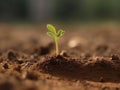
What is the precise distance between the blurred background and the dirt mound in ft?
64.7

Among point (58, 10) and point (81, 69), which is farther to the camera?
point (58, 10)

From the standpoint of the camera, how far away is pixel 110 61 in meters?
4.07

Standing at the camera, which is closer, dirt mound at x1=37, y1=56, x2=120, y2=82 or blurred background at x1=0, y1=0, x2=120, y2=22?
dirt mound at x1=37, y1=56, x2=120, y2=82

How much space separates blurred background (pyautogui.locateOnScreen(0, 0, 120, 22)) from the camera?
24.8 metres

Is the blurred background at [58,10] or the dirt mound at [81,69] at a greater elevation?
the blurred background at [58,10]

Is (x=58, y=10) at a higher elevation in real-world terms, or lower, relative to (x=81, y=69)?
higher

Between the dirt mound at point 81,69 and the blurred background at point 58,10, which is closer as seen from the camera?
the dirt mound at point 81,69

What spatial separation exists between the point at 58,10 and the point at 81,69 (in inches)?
908

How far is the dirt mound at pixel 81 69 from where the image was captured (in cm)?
377

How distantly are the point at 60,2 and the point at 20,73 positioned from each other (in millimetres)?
23872

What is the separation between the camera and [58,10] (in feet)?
88.1

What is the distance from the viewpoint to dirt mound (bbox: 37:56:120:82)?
148 inches

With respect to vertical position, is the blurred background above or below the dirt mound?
above

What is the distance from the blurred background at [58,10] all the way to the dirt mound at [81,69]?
1973 centimetres
